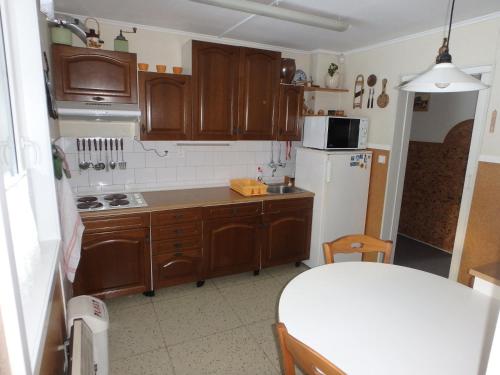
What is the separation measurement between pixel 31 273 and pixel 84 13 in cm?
215

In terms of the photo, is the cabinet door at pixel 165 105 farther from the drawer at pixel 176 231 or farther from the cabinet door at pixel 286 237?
the cabinet door at pixel 286 237

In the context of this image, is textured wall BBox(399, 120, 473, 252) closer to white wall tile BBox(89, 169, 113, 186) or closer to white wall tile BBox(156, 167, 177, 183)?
white wall tile BBox(156, 167, 177, 183)

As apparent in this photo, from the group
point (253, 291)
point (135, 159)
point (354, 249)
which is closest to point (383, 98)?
point (354, 249)

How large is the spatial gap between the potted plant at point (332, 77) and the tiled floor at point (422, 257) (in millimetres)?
2082

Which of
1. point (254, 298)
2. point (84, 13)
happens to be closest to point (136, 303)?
point (254, 298)

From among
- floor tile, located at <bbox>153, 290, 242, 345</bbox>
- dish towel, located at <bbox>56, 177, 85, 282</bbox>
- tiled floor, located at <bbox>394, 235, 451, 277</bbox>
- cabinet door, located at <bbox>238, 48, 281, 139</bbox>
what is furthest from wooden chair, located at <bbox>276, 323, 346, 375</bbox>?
tiled floor, located at <bbox>394, 235, 451, 277</bbox>

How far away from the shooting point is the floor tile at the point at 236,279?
9.74 feet

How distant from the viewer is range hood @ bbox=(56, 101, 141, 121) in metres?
2.21

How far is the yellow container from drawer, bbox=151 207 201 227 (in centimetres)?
52

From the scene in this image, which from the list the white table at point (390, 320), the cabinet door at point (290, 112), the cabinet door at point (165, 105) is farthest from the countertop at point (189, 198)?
the white table at point (390, 320)

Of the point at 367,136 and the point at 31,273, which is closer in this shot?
the point at 31,273

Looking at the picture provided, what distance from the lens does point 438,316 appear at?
1316 mm

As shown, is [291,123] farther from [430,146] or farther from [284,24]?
[430,146]

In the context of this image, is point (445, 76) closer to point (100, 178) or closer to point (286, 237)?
point (286, 237)
